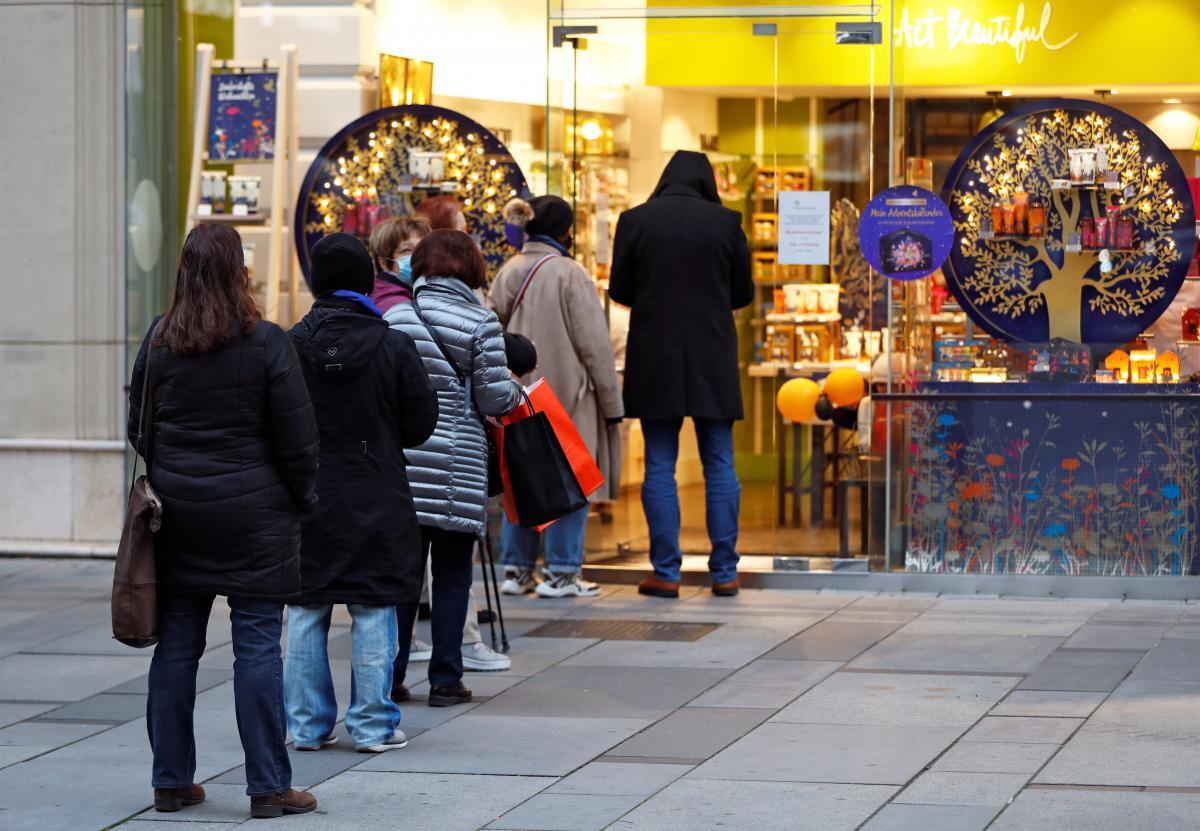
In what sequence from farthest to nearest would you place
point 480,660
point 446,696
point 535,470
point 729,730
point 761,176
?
point 761,176 < point 480,660 < point 535,470 < point 446,696 < point 729,730

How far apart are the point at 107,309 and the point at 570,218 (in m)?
2.96

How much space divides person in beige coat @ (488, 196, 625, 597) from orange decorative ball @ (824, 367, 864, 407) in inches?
52.5

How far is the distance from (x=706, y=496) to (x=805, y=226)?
4.65ft

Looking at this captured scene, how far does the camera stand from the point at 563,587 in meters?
9.65

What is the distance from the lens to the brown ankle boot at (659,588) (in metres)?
9.61

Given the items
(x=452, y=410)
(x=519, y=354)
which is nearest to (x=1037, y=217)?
(x=519, y=354)

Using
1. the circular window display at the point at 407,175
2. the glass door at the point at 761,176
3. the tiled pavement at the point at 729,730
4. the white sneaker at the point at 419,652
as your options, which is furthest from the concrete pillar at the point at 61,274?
the white sneaker at the point at 419,652

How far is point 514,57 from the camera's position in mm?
10523

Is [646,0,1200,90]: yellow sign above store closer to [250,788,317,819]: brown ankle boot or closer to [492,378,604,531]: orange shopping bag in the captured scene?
[492,378,604,531]: orange shopping bag

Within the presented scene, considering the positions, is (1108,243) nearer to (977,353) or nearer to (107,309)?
(977,353)

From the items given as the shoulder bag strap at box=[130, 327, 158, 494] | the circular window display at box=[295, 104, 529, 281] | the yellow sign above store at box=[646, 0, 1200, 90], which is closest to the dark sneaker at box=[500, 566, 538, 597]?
the circular window display at box=[295, 104, 529, 281]

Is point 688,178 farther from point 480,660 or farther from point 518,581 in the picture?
point 480,660

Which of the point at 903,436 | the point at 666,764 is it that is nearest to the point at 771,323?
the point at 903,436

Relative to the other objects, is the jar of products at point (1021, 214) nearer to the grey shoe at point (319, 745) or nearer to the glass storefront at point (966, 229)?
the glass storefront at point (966, 229)
